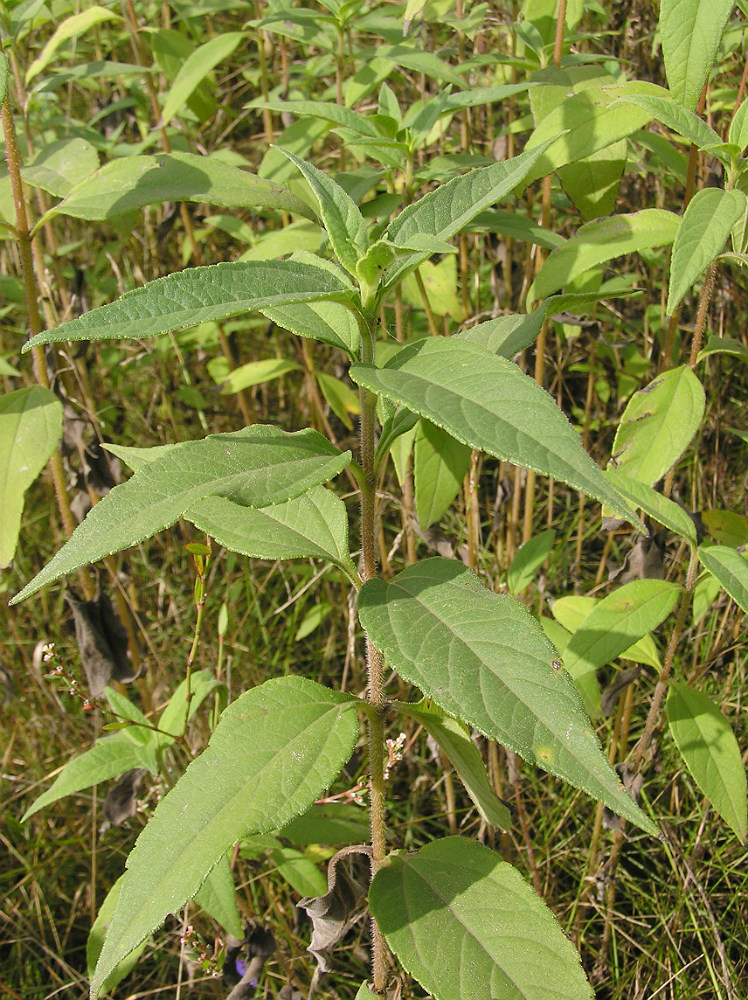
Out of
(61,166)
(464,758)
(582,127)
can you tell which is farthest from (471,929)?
(61,166)

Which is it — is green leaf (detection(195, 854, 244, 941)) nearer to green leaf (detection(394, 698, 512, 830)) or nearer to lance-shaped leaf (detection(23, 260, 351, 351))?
green leaf (detection(394, 698, 512, 830))

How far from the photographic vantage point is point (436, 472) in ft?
5.26

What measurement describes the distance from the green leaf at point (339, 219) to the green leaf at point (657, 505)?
61 cm

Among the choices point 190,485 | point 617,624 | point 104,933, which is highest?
point 190,485

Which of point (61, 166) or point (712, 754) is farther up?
point (61, 166)

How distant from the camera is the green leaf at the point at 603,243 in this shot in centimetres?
162

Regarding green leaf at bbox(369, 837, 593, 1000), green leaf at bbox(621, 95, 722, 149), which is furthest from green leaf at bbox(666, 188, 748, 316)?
green leaf at bbox(369, 837, 593, 1000)

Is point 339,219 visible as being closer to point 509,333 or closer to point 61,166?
point 509,333

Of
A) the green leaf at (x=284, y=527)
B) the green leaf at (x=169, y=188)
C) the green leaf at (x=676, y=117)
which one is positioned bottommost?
the green leaf at (x=284, y=527)

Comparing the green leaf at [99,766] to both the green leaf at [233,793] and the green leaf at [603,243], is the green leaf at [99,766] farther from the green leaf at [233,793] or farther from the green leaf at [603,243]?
the green leaf at [603,243]

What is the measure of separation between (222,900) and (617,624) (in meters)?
0.86

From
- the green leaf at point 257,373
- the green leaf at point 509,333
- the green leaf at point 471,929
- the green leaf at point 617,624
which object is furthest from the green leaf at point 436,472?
the green leaf at point 257,373

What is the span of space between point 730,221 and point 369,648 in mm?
871

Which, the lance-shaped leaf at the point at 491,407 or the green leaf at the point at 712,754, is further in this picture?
the green leaf at the point at 712,754
